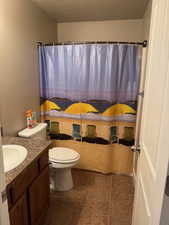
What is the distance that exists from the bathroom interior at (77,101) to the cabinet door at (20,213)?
7.9 inches

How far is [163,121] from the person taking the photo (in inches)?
28.4

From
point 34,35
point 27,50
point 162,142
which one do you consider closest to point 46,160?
point 162,142

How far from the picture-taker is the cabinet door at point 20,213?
1177 millimetres

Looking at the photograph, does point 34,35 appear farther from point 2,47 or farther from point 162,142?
point 162,142

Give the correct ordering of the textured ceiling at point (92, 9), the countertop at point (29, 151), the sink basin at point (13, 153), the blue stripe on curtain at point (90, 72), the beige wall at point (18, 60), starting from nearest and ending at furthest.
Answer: the countertop at point (29, 151), the sink basin at point (13, 153), the beige wall at point (18, 60), the textured ceiling at point (92, 9), the blue stripe on curtain at point (90, 72)

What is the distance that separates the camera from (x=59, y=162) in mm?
2037

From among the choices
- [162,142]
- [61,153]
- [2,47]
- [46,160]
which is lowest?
[61,153]

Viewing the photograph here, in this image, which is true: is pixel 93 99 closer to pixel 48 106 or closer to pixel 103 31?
pixel 48 106

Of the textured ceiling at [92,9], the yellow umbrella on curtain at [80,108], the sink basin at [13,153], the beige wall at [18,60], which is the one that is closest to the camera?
the sink basin at [13,153]

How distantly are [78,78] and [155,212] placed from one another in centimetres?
195

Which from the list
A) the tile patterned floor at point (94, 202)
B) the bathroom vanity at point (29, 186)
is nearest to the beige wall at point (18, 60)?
the bathroom vanity at point (29, 186)

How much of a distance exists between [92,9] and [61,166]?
84.3 inches

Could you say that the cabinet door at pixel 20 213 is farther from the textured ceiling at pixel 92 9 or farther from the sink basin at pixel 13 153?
the textured ceiling at pixel 92 9

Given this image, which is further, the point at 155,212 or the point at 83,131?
the point at 83,131
